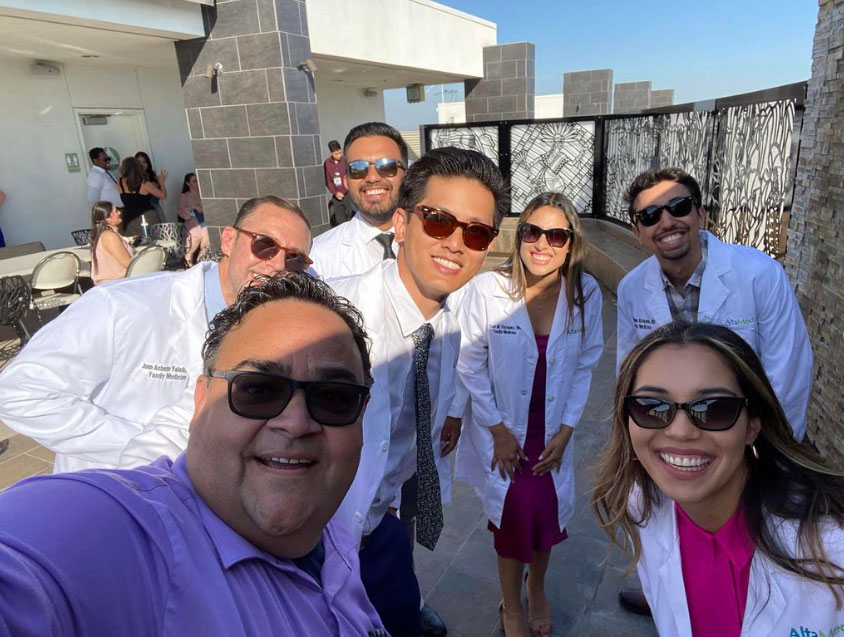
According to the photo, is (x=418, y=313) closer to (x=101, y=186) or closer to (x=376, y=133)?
(x=376, y=133)

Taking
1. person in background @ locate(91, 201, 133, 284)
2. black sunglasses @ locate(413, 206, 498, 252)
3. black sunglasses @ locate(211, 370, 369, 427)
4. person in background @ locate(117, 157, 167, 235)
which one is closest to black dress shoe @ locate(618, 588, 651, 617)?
black sunglasses @ locate(413, 206, 498, 252)

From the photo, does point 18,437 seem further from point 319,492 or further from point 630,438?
point 630,438

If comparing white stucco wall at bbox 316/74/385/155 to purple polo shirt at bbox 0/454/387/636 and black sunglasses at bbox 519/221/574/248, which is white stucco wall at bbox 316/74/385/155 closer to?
black sunglasses at bbox 519/221/574/248

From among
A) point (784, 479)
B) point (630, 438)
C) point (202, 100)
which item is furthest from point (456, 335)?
point (202, 100)

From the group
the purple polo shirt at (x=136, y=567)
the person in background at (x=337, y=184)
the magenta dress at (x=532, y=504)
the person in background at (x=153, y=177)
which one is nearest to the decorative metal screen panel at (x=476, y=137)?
the person in background at (x=337, y=184)

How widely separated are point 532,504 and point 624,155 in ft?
26.7

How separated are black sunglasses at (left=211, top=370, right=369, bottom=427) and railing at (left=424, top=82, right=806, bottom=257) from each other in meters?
5.18

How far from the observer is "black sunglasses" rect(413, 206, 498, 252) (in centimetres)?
204

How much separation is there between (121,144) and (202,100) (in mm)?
5114

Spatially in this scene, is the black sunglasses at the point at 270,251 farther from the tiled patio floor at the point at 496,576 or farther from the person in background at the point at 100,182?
the person in background at the point at 100,182

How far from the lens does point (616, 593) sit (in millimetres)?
2904

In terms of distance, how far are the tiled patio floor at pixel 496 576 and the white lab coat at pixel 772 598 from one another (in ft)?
2.13

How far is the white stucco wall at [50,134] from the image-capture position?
8.78 m

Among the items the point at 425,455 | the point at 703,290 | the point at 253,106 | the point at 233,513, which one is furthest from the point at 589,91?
the point at 233,513
